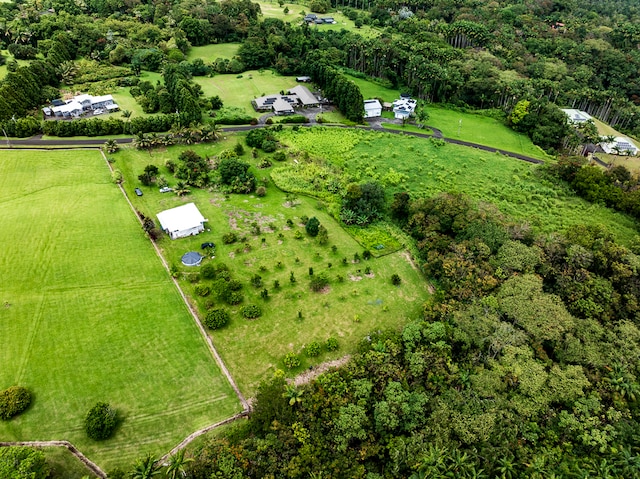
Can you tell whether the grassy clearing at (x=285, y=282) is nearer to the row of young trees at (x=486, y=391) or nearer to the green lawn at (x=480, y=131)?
the row of young trees at (x=486, y=391)

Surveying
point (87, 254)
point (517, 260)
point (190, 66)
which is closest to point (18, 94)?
point (190, 66)

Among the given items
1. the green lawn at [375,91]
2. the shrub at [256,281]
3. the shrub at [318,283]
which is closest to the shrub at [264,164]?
the shrub at [256,281]

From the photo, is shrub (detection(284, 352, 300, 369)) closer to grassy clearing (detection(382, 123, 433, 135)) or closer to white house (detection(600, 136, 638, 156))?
grassy clearing (detection(382, 123, 433, 135))

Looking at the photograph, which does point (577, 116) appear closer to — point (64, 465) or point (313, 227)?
point (313, 227)

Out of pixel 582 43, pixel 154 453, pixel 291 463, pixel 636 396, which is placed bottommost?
pixel 154 453

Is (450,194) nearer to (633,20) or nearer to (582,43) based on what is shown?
(582,43)
